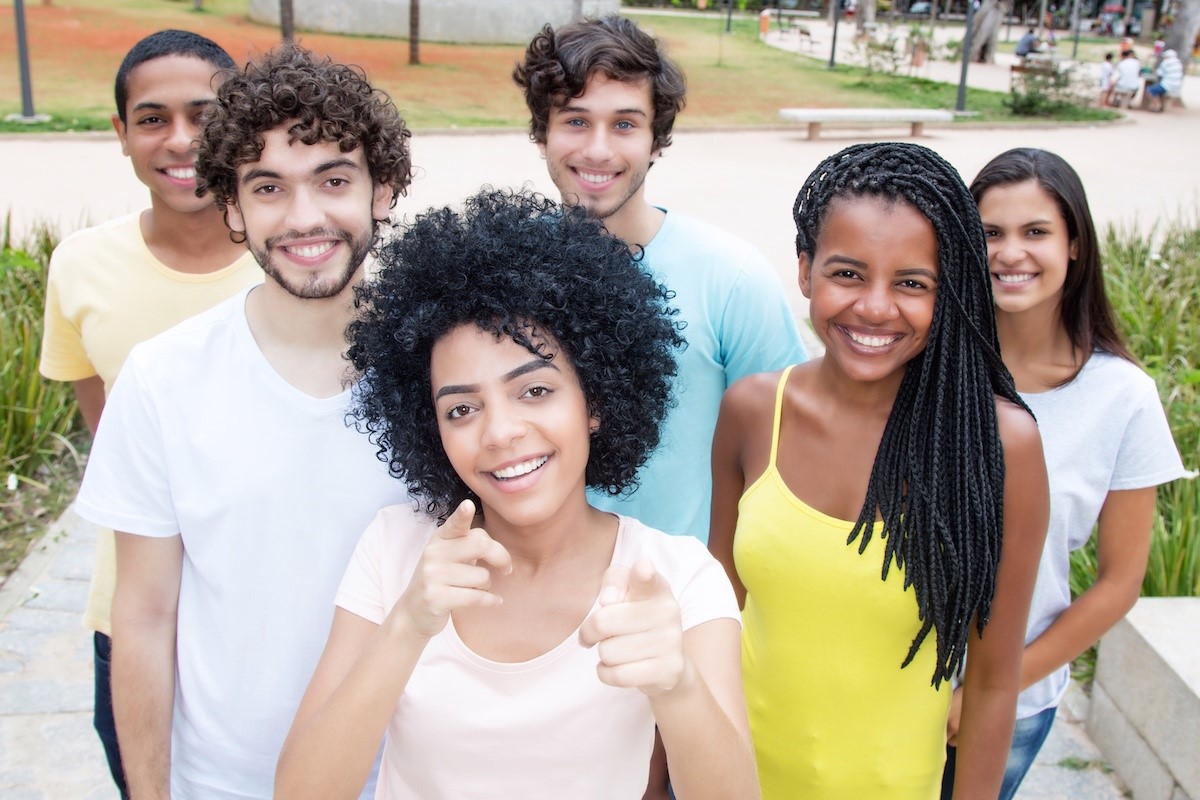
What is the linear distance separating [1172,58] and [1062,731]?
23.2 m

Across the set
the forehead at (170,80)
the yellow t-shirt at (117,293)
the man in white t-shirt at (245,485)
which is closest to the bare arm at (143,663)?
the man in white t-shirt at (245,485)

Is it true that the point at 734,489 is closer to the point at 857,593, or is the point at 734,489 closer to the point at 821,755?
the point at 857,593

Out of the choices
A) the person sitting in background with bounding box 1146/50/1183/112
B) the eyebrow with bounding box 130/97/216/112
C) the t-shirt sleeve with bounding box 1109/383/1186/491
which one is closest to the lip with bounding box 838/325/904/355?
the t-shirt sleeve with bounding box 1109/383/1186/491

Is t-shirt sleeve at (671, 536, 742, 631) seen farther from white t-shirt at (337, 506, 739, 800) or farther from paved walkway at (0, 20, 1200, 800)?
paved walkway at (0, 20, 1200, 800)

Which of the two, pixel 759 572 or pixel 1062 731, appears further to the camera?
pixel 1062 731

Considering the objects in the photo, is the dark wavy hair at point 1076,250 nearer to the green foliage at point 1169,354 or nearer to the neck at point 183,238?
the green foliage at point 1169,354

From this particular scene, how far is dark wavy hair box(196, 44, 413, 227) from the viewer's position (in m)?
2.12

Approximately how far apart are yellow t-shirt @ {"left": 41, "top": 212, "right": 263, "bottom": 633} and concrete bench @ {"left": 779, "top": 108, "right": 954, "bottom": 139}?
14.7m

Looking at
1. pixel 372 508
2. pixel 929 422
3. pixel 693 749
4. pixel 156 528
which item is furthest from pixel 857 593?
pixel 156 528

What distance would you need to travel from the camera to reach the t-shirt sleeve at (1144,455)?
2381mm

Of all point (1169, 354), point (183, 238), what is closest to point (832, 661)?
point (183, 238)

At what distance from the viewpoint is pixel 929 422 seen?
209cm

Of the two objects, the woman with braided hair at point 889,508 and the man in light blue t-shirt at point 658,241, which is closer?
the woman with braided hair at point 889,508

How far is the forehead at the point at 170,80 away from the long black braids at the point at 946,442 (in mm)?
1837
